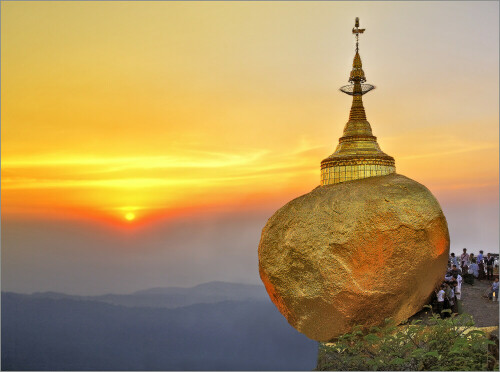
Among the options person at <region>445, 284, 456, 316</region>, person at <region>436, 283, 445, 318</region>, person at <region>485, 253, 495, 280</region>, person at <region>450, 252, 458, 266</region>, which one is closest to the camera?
person at <region>436, 283, 445, 318</region>

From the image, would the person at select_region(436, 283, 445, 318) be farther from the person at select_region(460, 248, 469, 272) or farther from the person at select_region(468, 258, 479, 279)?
the person at select_region(460, 248, 469, 272)

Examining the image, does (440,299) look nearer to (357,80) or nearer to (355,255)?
(355,255)

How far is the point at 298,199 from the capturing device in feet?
50.0

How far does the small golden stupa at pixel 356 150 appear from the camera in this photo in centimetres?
1564

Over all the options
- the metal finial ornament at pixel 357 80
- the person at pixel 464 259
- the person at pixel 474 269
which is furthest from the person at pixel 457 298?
the metal finial ornament at pixel 357 80

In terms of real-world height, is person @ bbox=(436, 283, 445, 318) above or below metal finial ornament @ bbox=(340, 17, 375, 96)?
below

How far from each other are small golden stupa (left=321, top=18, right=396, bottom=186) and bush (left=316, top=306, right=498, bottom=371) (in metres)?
4.30

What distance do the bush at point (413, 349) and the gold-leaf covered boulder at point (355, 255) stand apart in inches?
24.8

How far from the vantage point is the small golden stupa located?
15641 mm

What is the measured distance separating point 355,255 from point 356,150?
Answer: 3.66 m

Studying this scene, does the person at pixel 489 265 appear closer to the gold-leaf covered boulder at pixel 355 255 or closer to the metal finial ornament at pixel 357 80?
the gold-leaf covered boulder at pixel 355 255

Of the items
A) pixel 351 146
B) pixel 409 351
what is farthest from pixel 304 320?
pixel 351 146

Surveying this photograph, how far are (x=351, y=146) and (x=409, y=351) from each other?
6.20 m

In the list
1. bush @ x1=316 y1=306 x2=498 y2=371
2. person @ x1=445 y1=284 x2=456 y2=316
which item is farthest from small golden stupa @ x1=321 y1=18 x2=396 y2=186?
bush @ x1=316 y1=306 x2=498 y2=371
